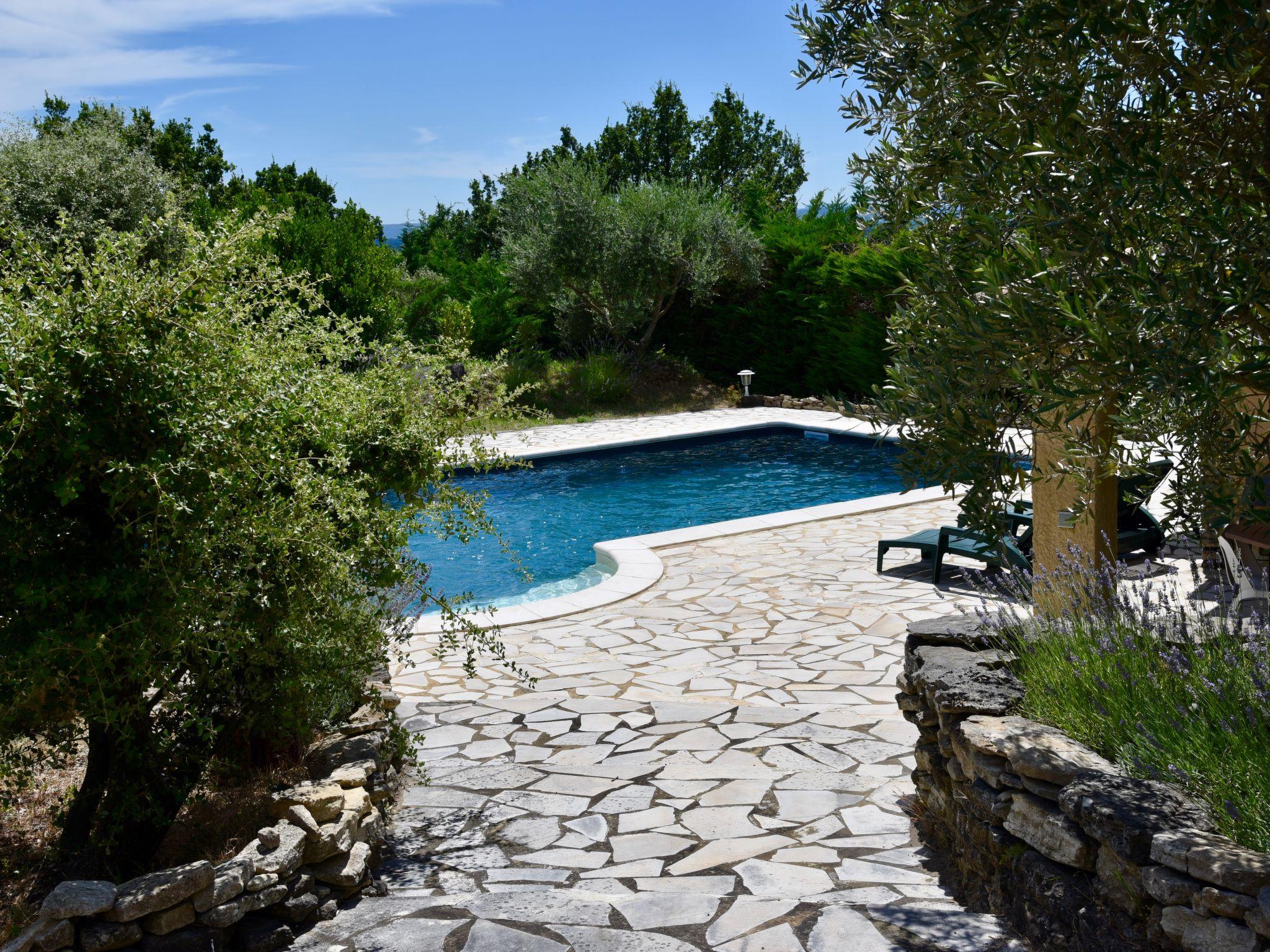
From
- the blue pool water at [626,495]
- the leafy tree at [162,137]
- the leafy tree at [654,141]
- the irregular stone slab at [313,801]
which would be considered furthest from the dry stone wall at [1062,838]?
the leafy tree at [654,141]

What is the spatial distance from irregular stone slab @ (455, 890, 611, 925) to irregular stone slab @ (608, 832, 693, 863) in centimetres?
43

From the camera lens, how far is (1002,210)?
2.72m

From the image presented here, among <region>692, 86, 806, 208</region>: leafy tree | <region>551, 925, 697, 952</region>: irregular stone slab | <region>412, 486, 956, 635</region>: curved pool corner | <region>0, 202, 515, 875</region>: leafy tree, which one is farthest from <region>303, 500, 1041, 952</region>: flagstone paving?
<region>692, 86, 806, 208</region>: leafy tree

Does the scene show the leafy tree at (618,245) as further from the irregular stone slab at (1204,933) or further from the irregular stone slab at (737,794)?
the irregular stone slab at (1204,933)

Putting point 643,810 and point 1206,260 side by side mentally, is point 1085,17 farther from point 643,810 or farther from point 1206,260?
point 643,810

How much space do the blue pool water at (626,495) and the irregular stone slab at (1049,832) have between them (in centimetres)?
670

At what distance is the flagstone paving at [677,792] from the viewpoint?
3326 mm

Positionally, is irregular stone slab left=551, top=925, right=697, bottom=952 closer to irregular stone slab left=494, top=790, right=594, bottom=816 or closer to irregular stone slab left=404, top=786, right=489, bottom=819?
irregular stone slab left=494, top=790, right=594, bottom=816

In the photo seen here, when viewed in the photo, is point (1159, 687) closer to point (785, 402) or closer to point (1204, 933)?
point (1204, 933)

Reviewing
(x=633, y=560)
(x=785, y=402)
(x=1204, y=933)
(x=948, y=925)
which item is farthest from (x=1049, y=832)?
(x=785, y=402)

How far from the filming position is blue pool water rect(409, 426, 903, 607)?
11.8 metres

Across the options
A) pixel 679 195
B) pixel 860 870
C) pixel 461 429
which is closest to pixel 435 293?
pixel 679 195

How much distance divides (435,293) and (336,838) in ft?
77.0

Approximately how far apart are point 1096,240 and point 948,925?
2.28 metres
